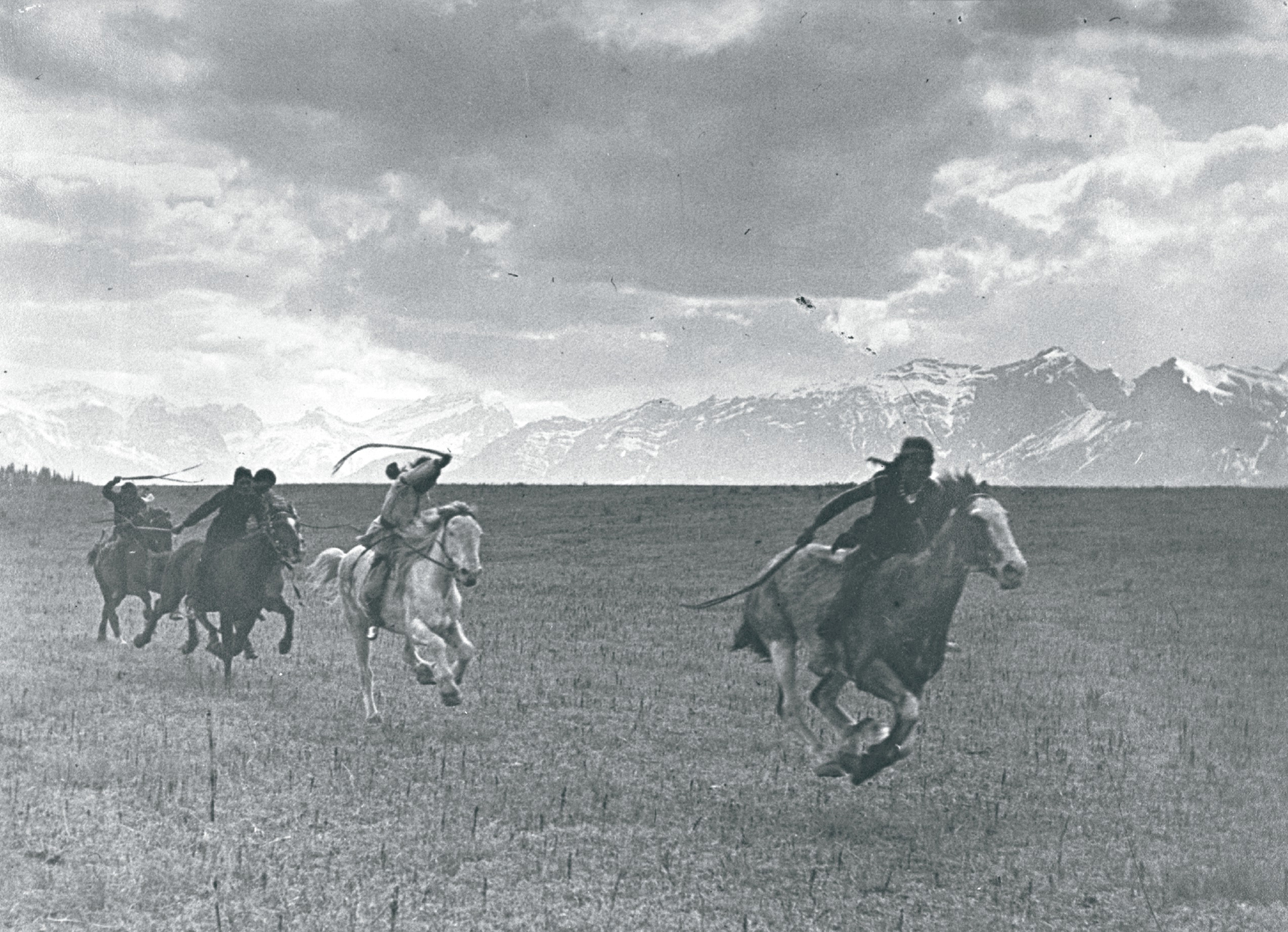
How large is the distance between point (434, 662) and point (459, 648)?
335 mm

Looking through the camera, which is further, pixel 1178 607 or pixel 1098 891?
pixel 1178 607

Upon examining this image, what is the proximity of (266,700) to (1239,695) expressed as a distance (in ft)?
49.9

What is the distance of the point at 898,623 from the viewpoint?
366 inches

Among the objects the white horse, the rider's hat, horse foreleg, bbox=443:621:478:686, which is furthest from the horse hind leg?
horse foreleg, bbox=443:621:478:686

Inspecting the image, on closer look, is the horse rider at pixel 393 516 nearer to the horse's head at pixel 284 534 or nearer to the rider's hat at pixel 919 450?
the horse's head at pixel 284 534

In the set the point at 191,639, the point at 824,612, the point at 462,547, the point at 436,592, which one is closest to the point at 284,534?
the point at 191,639

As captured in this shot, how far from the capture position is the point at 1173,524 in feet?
126

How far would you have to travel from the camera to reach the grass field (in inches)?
337

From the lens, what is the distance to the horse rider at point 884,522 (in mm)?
9555

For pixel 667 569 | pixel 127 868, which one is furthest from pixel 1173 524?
pixel 127 868

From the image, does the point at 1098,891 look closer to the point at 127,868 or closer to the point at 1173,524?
the point at 127,868

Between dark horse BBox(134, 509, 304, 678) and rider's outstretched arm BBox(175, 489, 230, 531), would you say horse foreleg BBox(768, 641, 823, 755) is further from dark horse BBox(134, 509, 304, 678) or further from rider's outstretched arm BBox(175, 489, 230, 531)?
rider's outstretched arm BBox(175, 489, 230, 531)

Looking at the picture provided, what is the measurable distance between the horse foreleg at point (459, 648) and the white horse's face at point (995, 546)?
20.2 ft

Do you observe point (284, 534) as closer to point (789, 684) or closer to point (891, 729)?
point (789, 684)
